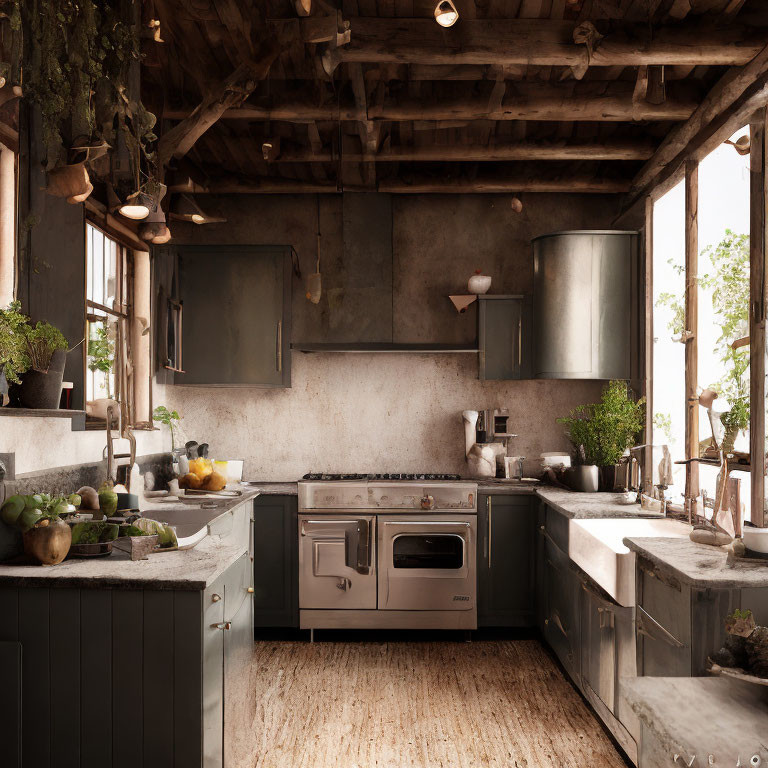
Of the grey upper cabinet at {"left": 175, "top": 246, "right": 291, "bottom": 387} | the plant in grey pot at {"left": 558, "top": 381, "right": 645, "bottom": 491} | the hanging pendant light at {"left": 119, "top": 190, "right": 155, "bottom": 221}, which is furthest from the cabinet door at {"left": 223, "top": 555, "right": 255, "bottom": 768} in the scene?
the plant in grey pot at {"left": 558, "top": 381, "right": 645, "bottom": 491}

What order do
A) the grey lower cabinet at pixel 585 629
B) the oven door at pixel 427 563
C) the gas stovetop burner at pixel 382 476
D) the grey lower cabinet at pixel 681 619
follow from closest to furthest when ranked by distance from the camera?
the grey lower cabinet at pixel 681 619, the grey lower cabinet at pixel 585 629, the oven door at pixel 427 563, the gas stovetop burner at pixel 382 476

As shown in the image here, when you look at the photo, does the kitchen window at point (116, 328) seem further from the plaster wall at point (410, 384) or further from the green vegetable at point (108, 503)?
the green vegetable at point (108, 503)

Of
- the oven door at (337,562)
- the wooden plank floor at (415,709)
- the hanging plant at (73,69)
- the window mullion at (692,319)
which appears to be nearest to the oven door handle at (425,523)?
the oven door at (337,562)

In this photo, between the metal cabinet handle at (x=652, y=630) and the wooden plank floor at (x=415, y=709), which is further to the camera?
the wooden plank floor at (x=415, y=709)

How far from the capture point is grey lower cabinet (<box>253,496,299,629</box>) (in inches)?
173

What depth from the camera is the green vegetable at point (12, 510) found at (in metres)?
2.20

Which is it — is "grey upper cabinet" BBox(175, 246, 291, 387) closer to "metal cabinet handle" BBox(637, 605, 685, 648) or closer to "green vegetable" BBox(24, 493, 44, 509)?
"green vegetable" BBox(24, 493, 44, 509)

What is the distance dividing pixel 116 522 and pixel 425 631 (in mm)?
2618

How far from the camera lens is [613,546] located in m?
2.88

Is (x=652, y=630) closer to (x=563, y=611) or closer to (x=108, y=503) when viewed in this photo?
(x=563, y=611)

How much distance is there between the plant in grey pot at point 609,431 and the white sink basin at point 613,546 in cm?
87

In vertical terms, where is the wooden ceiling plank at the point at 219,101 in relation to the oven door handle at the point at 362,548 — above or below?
above

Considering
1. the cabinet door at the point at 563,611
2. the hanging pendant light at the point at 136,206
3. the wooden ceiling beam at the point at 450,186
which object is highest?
the wooden ceiling beam at the point at 450,186

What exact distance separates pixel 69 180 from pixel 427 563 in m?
3.06
